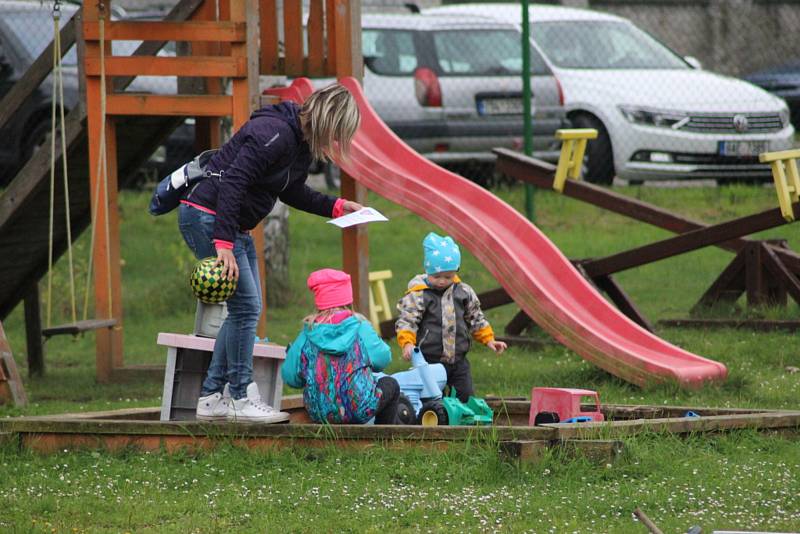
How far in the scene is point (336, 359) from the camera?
234 inches

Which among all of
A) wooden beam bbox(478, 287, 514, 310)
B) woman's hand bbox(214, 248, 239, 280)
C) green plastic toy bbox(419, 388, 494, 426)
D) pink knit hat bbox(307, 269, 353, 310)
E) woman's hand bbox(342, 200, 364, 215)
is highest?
woman's hand bbox(342, 200, 364, 215)

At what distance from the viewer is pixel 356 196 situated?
9102mm

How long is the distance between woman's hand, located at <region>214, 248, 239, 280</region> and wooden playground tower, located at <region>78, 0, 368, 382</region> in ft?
7.92

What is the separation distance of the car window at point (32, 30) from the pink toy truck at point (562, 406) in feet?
31.1

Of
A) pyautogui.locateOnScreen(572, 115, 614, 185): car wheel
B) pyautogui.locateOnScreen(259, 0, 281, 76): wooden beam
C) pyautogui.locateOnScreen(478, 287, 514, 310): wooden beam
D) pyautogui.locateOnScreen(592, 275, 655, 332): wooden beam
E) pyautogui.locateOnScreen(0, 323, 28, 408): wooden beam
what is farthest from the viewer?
pyautogui.locateOnScreen(572, 115, 614, 185): car wheel

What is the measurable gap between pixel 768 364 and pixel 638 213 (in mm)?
1521

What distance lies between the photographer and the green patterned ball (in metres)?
5.85

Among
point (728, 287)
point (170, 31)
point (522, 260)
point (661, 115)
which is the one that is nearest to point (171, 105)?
point (170, 31)

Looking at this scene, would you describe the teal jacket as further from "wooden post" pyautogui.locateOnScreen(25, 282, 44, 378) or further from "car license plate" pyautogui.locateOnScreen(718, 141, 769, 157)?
"car license plate" pyautogui.locateOnScreen(718, 141, 769, 157)

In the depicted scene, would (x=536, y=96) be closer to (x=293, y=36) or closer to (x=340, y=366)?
(x=293, y=36)

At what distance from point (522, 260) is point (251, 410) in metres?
2.68

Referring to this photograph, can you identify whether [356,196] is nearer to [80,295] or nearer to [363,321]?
[363,321]

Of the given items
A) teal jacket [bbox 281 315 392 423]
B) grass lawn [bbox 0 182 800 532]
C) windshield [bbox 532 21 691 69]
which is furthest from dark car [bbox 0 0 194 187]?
teal jacket [bbox 281 315 392 423]

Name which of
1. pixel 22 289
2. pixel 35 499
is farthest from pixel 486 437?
pixel 22 289
